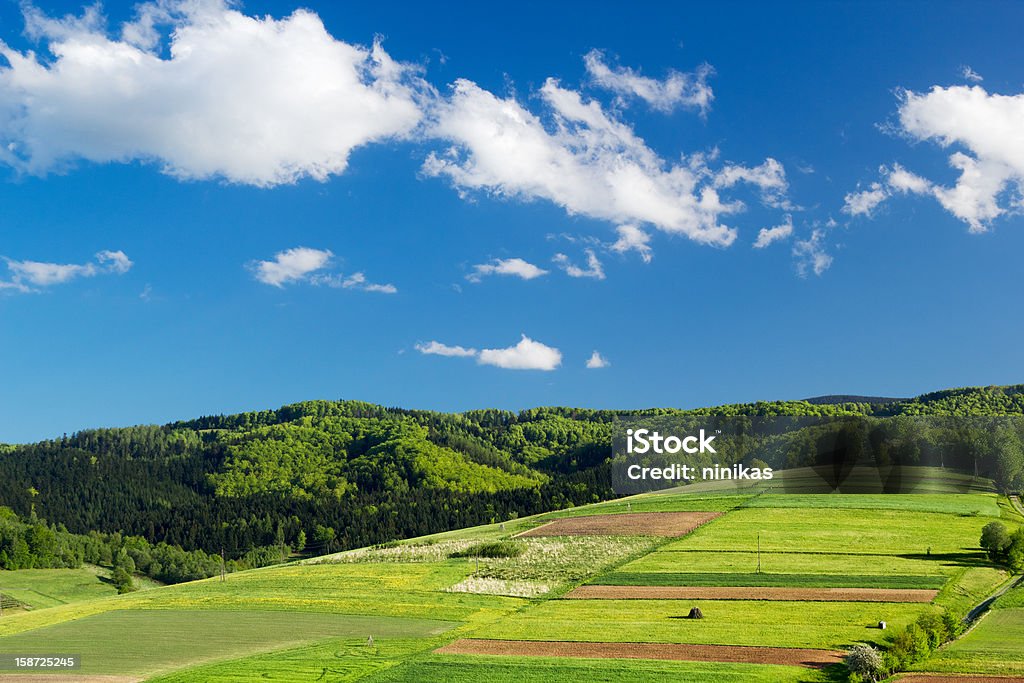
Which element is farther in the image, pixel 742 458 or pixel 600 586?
pixel 742 458

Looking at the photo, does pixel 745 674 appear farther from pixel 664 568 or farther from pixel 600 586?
pixel 664 568

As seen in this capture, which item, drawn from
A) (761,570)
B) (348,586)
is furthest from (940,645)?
(348,586)

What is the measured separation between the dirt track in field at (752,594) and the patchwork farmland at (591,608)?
1.07 ft

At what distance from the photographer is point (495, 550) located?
9669 centimetres

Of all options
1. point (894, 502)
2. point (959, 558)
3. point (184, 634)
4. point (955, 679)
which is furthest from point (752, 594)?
point (894, 502)

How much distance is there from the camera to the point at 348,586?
8381cm

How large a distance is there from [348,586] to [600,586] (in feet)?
81.0

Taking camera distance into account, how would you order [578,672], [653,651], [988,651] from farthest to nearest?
[653,651], [988,651], [578,672]

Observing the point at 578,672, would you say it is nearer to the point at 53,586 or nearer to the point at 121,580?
the point at 53,586

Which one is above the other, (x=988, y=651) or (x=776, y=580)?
(x=776, y=580)

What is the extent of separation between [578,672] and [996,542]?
169 ft

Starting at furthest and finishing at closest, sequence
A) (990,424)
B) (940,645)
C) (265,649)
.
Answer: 1. (990,424)
2. (265,649)
3. (940,645)

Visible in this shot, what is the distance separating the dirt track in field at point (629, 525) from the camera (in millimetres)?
105562

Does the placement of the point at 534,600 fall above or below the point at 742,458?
below
